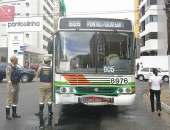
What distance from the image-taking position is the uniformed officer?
13.2 meters

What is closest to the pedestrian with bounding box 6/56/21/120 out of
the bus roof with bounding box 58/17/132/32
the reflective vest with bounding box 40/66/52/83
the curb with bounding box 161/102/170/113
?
the reflective vest with bounding box 40/66/52/83

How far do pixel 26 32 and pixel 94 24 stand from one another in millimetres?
62154

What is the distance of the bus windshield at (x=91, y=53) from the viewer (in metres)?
14.2

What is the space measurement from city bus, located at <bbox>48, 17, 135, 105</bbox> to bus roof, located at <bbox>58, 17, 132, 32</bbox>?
0.03 m

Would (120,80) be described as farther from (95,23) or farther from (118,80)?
(95,23)

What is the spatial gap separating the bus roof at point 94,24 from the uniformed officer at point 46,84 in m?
1.33

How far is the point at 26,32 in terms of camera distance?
76.0m

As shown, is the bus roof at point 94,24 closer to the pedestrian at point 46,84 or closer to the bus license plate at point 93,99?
the pedestrian at point 46,84

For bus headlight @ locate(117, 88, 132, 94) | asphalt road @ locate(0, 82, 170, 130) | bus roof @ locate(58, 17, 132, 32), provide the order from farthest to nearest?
bus roof @ locate(58, 17, 132, 32), bus headlight @ locate(117, 88, 132, 94), asphalt road @ locate(0, 82, 170, 130)

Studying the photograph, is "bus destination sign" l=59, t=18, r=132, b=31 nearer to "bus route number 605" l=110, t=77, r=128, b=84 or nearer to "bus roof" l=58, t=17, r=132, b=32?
"bus roof" l=58, t=17, r=132, b=32

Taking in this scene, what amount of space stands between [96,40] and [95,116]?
2602mm

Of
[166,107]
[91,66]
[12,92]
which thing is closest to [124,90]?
[91,66]

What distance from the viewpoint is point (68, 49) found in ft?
46.8

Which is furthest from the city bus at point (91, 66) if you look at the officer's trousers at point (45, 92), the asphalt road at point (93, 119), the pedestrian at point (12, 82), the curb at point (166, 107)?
the curb at point (166, 107)
